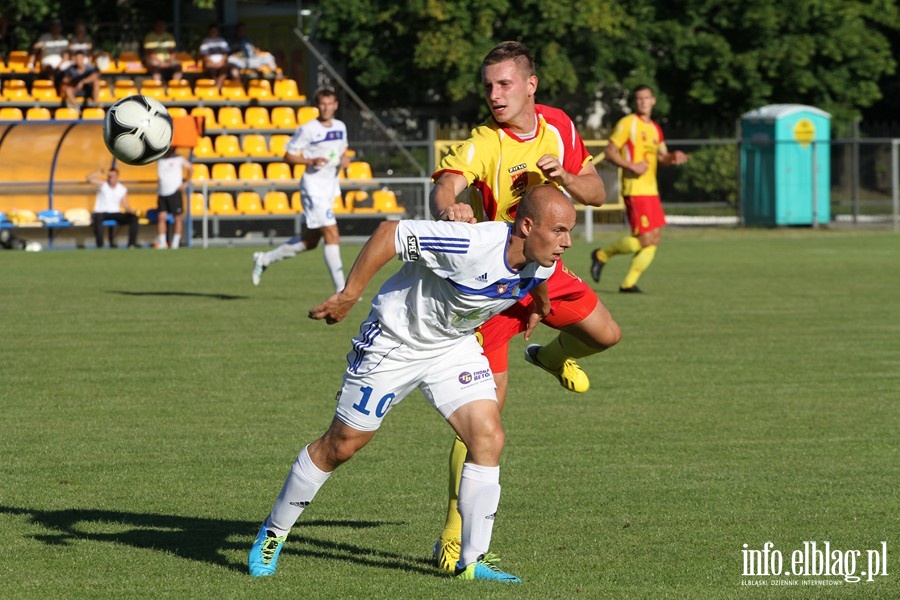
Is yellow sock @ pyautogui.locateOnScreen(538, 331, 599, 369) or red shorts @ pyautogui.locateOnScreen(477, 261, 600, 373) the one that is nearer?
red shorts @ pyautogui.locateOnScreen(477, 261, 600, 373)

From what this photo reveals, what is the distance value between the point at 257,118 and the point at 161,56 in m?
3.10

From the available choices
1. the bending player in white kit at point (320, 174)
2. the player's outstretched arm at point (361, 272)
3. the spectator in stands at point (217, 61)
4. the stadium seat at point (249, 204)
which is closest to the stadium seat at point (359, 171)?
the stadium seat at point (249, 204)

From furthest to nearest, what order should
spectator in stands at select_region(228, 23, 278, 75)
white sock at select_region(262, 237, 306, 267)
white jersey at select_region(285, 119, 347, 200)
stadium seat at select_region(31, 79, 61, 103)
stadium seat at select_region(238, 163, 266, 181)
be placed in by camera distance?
spectator in stands at select_region(228, 23, 278, 75) < stadium seat at select_region(31, 79, 61, 103) < stadium seat at select_region(238, 163, 266, 181) < white sock at select_region(262, 237, 306, 267) < white jersey at select_region(285, 119, 347, 200)

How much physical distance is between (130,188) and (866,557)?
2516 centimetres

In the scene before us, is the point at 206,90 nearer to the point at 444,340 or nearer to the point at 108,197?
the point at 108,197

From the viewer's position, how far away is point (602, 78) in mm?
37188

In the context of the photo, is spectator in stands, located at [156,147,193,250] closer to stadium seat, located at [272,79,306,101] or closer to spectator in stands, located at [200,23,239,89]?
stadium seat, located at [272,79,306,101]

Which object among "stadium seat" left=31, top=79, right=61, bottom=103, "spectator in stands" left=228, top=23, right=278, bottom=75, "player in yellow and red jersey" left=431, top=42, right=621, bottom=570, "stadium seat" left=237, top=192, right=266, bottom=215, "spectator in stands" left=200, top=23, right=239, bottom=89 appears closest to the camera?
"player in yellow and red jersey" left=431, top=42, right=621, bottom=570

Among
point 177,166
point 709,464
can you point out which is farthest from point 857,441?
point 177,166

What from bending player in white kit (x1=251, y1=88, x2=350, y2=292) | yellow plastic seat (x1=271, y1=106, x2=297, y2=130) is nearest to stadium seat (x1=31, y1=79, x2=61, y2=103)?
yellow plastic seat (x1=271, y1=106, x2=297, y2=130)

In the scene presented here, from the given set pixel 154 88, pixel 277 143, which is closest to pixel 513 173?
pixel 277 143

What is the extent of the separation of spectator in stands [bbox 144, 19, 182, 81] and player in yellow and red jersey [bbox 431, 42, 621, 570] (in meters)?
27.3

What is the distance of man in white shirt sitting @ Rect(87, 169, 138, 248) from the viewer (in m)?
27.5

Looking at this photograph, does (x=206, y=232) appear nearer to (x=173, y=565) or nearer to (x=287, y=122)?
(x=287, y=122)
